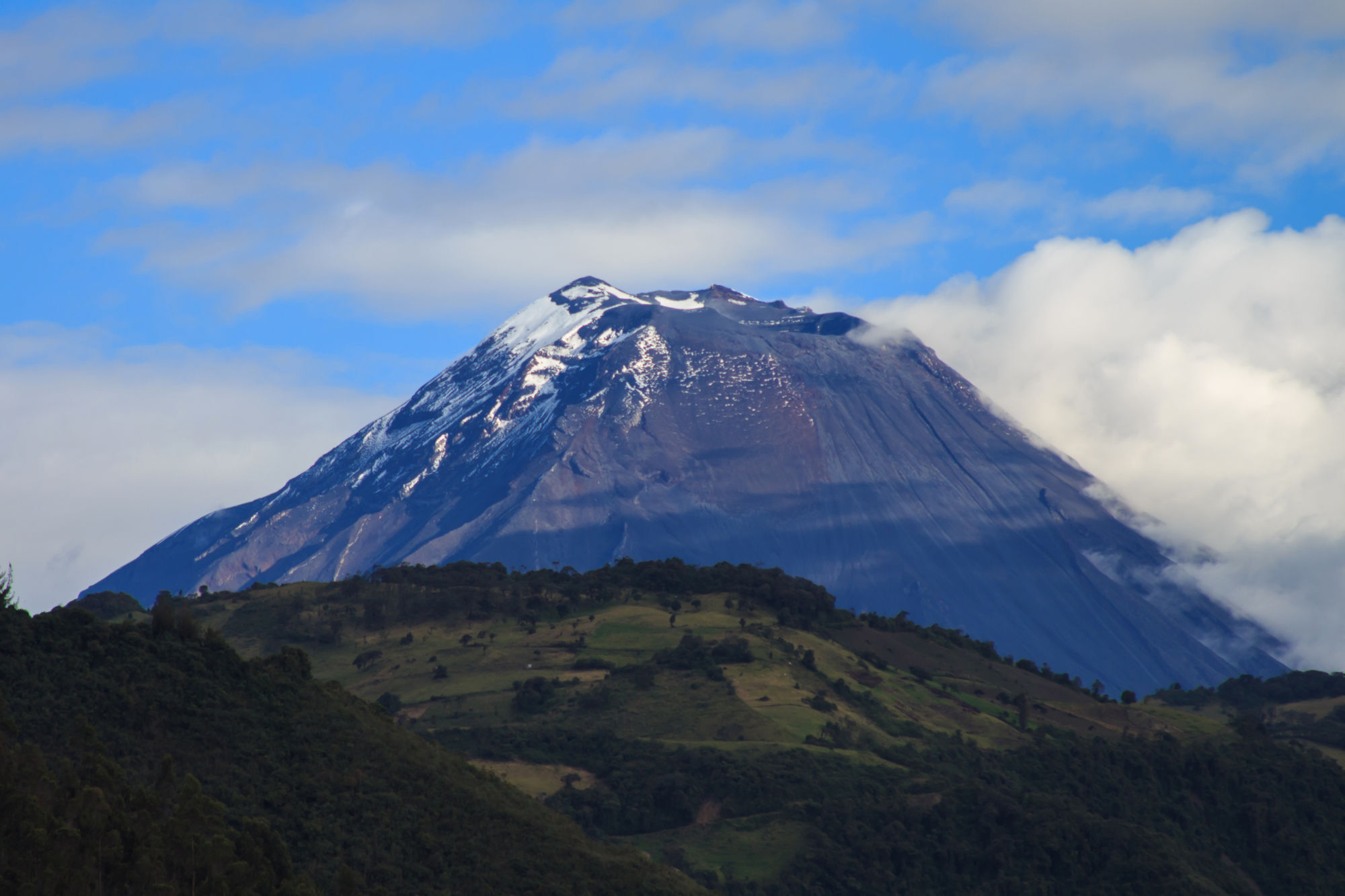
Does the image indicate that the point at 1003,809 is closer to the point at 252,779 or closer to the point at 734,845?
the point at 734,845

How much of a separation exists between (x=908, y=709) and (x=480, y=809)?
6740 centimetres

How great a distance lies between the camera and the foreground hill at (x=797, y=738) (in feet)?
304

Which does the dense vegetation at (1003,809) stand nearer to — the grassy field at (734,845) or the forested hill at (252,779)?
the grassy field at (734,845)

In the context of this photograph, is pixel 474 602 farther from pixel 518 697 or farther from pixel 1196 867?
pixel 1196 867

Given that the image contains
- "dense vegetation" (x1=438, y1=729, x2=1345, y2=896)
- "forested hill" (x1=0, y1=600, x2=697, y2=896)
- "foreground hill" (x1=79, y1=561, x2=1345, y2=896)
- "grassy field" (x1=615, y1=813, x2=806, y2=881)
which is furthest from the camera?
"foreground hill" (x1=79, y1=561, x2=1345, y2=896)

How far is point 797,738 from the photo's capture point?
108688 millimetres

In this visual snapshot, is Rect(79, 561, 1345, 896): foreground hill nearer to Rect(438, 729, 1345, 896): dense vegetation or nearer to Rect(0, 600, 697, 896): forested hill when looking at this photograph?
Rect(438, 729, 1345, 896): dense vegetation

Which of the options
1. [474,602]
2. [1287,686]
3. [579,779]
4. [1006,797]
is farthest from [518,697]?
[1287,686]

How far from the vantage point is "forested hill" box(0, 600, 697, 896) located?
49.1 meters

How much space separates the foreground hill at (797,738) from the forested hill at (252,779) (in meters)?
24.8

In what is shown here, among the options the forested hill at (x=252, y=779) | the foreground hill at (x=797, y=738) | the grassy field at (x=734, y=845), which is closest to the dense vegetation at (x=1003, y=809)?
the foreground hill at (x=797, y=738)

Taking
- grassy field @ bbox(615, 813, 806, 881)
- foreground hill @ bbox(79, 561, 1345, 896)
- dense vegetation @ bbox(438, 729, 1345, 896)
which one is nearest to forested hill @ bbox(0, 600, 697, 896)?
grassy field @ bbox(615, 813, 806, 881)

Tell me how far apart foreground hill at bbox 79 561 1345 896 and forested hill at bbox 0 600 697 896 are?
24787 millimetres

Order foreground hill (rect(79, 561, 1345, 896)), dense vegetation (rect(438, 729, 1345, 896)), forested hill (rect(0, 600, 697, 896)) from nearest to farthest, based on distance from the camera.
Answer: forested hill (rect(0, 600, 697, 896)) → dense vegetation (rect(438, 729, 1345, 896)) → foreground hill (rect(79, 561, 1345, 896))
